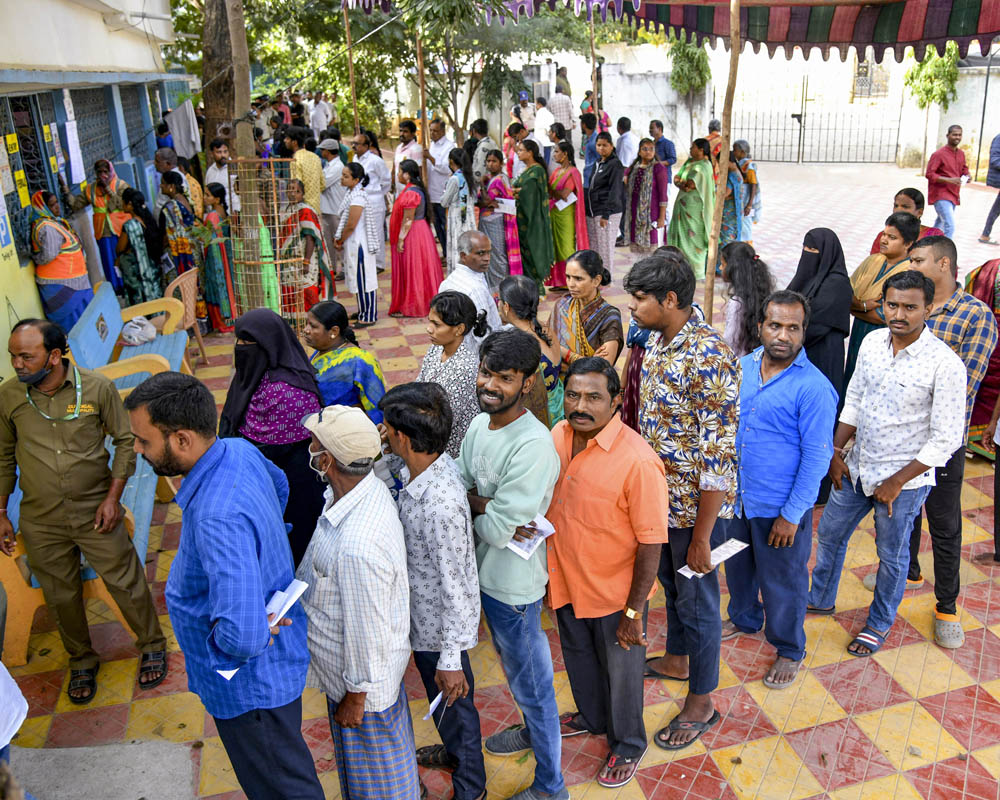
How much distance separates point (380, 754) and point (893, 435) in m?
2.43

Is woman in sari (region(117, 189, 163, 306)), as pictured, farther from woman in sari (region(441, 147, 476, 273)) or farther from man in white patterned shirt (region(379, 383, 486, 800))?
man in white patterned shirt (region(379, 383, 486, 800))

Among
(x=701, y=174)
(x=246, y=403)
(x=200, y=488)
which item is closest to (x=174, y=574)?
(x=200, y=488)

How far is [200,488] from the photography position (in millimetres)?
2311

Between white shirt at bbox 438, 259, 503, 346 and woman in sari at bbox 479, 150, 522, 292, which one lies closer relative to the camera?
white shirt at bbox 438, 259, 503, 346

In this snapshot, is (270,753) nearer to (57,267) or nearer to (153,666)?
(153,666)

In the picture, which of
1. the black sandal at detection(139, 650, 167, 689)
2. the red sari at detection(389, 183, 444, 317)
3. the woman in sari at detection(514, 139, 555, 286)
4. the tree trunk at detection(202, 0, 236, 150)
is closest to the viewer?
the black sandal at detection(139, 650, 167, 689)

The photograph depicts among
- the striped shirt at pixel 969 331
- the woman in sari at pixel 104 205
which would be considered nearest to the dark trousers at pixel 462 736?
the striped shirt at pixel 969 331

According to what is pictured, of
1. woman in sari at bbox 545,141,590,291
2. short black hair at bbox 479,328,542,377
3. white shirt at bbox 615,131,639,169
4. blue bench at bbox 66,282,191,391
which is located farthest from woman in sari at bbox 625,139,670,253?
short black hair at bbox 479,328,542,377

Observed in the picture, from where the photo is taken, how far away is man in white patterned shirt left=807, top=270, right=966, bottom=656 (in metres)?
3.36

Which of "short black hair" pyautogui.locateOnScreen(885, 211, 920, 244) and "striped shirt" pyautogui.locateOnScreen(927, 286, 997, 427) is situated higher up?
"short black hair" pyautogui.locateOnScreen(885, 211, 920, 244)

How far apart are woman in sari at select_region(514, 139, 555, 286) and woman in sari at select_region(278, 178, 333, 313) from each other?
7.38ft

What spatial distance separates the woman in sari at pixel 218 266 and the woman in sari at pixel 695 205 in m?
4.79

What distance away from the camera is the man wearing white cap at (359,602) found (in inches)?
91.0

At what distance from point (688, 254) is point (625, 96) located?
1091 cm
